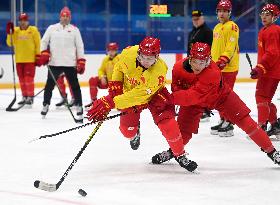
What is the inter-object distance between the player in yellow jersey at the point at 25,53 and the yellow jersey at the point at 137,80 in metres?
3.81

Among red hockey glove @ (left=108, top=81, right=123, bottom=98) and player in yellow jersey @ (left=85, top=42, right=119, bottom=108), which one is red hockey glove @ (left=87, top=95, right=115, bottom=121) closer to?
red hockey glove @ (left=108, top=81, right=123, bottom=98)

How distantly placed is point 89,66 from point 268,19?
5.92 meters

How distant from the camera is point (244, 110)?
376 centimetres

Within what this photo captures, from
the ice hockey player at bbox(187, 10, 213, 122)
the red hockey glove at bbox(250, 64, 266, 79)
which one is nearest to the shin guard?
the red hockey glove at bbox(250, 64, 266, 79)

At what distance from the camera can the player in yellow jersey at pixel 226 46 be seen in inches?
201

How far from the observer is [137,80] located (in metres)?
3.62

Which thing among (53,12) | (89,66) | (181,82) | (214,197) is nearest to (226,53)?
(181,82)

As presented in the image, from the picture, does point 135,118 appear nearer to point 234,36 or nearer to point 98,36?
point 234,36

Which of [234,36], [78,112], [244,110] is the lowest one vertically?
[78,112]

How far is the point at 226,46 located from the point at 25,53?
2977 mm

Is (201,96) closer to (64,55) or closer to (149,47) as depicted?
(149,47)

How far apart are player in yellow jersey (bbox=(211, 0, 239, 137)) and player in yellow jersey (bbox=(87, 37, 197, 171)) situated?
58.7 inches

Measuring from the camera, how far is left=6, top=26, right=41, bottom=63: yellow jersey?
7418 millimetres

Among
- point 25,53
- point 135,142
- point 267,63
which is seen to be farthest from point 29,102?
point 267,63
